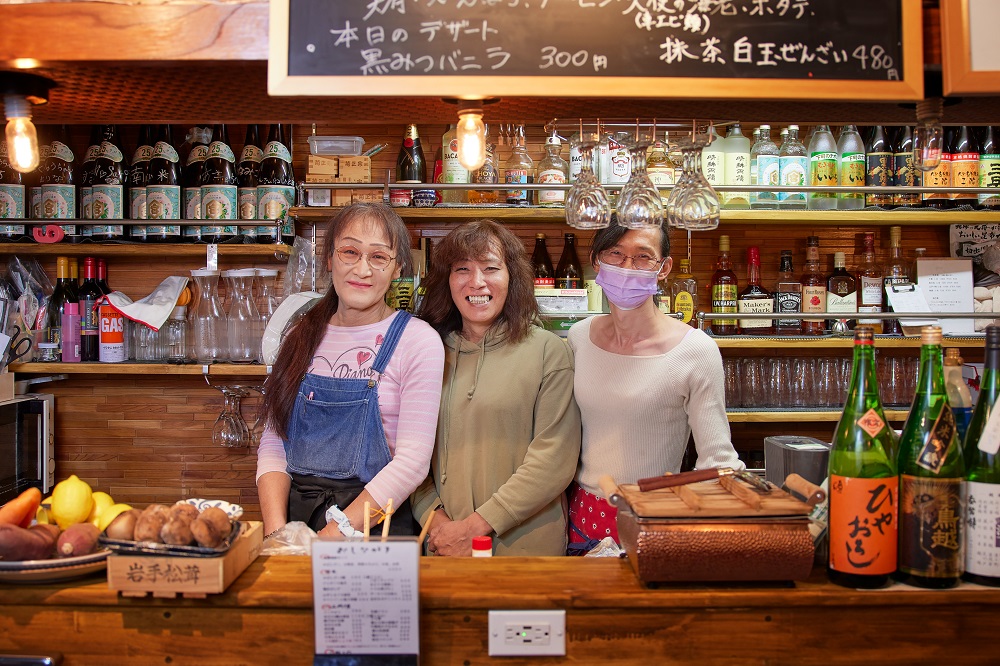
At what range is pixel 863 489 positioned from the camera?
1368 mm

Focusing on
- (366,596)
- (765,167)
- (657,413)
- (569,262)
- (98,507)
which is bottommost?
(366,596)

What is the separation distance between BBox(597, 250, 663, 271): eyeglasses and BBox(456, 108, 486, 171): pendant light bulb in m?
0.67

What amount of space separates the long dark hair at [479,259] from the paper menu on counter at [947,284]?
5.90 feet

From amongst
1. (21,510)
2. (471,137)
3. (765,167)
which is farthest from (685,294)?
(21,510)

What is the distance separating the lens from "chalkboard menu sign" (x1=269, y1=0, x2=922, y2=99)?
1.46 metres

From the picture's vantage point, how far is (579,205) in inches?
62.5

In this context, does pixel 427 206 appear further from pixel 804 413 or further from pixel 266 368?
pixel 804 413

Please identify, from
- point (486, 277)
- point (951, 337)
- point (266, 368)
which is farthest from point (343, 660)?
point (951, 337)

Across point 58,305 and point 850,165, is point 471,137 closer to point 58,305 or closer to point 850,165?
point 850,165

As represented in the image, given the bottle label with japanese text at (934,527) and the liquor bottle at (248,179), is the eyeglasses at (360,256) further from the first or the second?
the bottle label with japanese text at (934,527)

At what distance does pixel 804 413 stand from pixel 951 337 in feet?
2.17

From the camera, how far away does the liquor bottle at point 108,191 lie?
3.19 m

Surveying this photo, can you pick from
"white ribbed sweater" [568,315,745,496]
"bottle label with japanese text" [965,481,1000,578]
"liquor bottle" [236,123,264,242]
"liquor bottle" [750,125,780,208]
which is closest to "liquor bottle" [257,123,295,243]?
"liquor bottle" [236,123,264,242]

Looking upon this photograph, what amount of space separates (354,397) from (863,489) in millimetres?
1307
